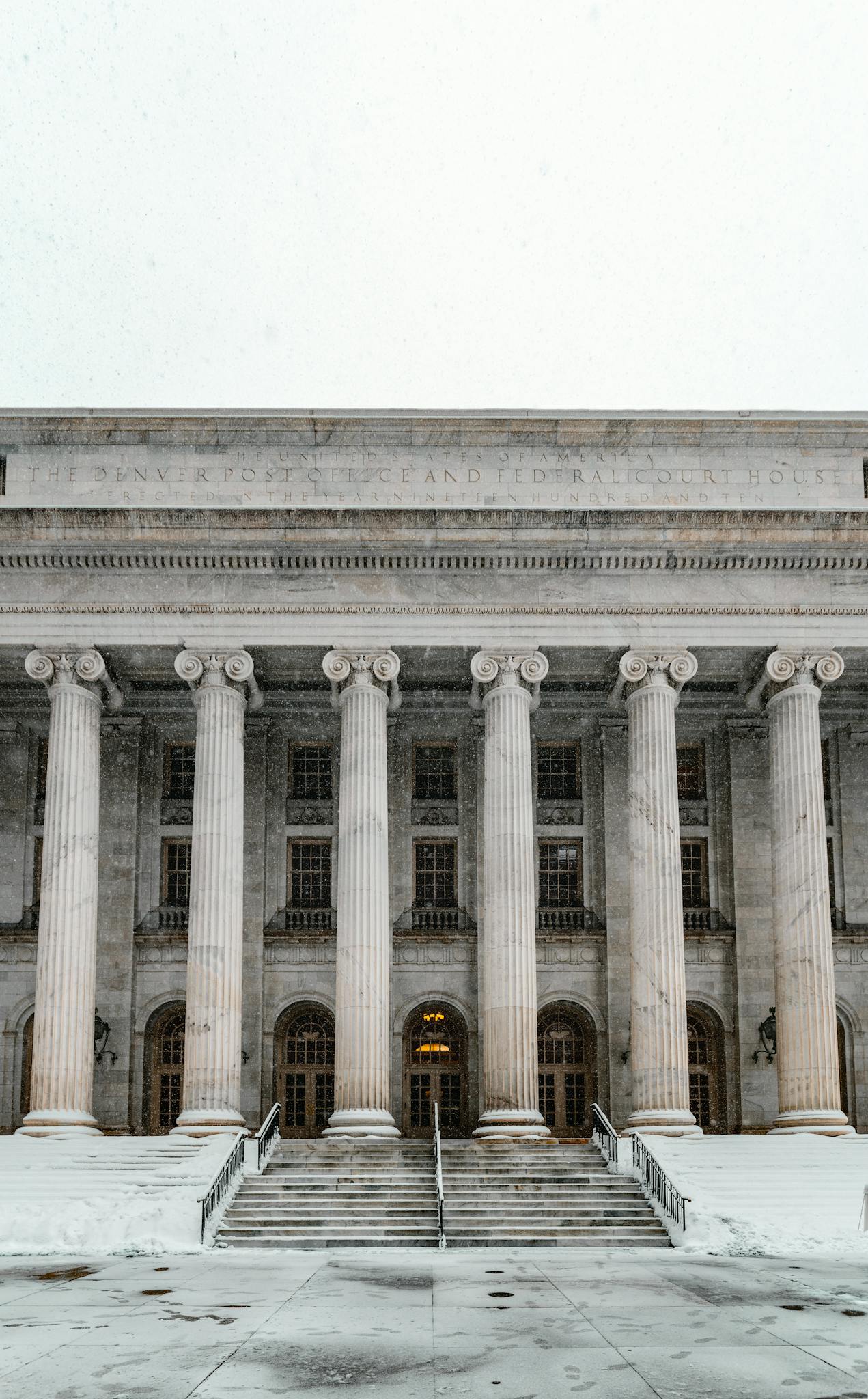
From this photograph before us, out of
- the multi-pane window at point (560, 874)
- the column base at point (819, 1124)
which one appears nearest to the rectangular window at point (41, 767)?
the multi-pane window at point (560, 874)

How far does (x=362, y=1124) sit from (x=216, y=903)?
19.1ft

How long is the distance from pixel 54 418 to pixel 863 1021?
83.1 ft

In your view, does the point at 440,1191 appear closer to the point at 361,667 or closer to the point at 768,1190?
the point at 768,1190

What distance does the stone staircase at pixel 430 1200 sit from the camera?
81.6 ft

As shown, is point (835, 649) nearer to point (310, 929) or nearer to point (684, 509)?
point (684, 509)

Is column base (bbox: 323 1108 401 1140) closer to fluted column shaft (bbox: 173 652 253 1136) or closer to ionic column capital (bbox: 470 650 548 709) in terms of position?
fluted column shaft (bbox: 173 652 253 1136)

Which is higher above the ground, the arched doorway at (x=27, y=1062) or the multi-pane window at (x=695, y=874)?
the multi-pane window at (x=695, y=874)

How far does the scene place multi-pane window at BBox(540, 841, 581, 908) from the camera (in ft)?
132

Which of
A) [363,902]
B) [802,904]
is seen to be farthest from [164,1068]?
[802,904]

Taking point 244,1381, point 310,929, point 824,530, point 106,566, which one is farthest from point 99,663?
point 244,1381

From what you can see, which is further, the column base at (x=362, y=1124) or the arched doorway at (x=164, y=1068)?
the arched doorway at (x=164, y=1068)

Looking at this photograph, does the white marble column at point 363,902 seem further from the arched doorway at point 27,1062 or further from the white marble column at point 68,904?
the arched doorway at point 27,1062

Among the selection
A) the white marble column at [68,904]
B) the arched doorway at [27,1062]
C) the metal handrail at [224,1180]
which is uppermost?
the white marble column at [68,904]

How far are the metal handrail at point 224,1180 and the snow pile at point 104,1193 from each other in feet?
0.70
